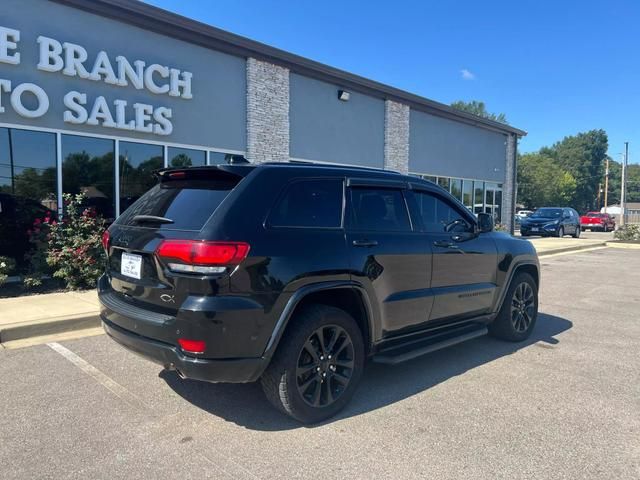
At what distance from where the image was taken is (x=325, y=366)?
3.61 meters

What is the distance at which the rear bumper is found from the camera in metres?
3.08

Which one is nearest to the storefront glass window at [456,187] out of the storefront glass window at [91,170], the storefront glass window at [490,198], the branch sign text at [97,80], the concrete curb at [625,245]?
the storefront glass window at [490,198]

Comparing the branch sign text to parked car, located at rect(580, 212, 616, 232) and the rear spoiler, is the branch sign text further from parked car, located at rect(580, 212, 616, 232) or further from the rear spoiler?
parked car, located at rect(580, 212, 616, 232)

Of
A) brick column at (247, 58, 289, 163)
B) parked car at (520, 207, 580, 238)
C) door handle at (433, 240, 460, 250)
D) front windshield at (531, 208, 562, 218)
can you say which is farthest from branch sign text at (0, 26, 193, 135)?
front windshield at (531, 208, 562, 218)

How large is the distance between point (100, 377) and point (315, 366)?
2129mm

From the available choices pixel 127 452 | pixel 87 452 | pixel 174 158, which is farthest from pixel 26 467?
pixel 174 158

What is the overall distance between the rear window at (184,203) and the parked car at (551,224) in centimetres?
2550

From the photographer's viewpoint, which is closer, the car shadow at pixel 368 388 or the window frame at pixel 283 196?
the window frame at pixel 283 196

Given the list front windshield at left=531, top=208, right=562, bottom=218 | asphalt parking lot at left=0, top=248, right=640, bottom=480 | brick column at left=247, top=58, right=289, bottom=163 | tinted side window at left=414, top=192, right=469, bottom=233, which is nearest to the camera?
asphalt parking lot at left=0, top=248, right=640, bottom=480

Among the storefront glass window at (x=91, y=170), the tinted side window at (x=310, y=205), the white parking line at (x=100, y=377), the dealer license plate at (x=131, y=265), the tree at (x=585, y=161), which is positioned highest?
the tree at (x=585, y=161)

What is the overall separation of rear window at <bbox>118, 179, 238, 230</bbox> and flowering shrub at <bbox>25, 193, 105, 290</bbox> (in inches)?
168

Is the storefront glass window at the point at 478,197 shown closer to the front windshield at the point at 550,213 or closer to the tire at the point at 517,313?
the front windshield at the point at 550,213

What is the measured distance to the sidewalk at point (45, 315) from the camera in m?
5.51

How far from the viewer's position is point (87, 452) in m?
3.07
